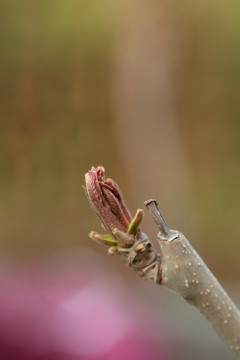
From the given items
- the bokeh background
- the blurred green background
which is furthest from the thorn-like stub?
the blurred green background

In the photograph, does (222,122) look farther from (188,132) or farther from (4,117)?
(4,117)

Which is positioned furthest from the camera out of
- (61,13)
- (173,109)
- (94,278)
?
(61,13)

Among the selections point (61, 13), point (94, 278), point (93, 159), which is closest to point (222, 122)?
point (93, 159)

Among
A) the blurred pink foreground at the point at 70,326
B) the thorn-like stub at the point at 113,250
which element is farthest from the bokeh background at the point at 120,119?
the thorn-like stub at the point at 113,250

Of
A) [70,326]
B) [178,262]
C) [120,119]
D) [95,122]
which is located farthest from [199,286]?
[95,122]

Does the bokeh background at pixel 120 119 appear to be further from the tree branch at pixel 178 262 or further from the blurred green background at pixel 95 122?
the tree branch at pixel 178 262

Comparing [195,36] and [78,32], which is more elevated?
[78,32]
